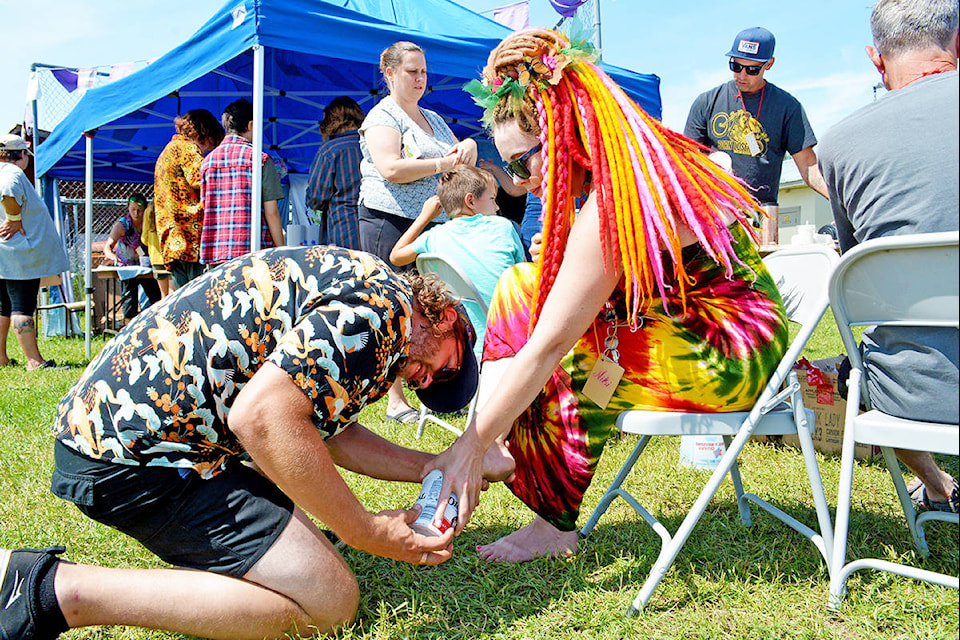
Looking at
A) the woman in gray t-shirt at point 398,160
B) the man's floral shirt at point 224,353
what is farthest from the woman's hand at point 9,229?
the man's floral shirt at point 224,353

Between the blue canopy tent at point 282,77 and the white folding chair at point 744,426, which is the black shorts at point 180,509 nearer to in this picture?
the white folding chair at point 744,426

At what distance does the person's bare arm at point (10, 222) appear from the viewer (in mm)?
5469

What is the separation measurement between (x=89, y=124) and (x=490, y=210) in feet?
13.0

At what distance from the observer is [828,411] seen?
2.99 m

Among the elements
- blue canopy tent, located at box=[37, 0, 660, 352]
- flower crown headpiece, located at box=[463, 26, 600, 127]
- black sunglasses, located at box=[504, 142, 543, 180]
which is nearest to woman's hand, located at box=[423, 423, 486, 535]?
black sunglasses, located at box=[504, 142, 543, 180]

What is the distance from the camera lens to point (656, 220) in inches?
63.1

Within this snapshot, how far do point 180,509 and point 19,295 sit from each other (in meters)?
4.98

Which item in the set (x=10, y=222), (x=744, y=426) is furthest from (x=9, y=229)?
(x=744, y=426)

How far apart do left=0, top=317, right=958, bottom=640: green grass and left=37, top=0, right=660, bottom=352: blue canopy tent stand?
216 cm

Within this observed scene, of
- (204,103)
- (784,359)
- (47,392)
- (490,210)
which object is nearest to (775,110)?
(490,210)

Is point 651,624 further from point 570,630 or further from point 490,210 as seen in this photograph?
point 490,210

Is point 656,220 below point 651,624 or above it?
above

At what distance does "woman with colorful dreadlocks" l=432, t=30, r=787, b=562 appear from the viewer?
64.0 inches

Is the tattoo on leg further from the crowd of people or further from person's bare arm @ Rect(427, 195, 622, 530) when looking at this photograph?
person's bare arm @ Rect(427, 195, 622, 530)
